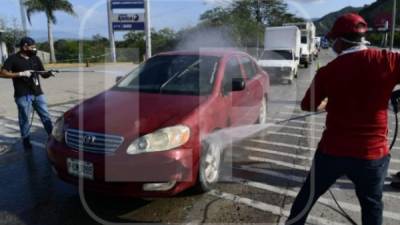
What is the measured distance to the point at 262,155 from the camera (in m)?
5.79

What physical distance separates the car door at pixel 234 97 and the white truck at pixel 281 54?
10369 millimetres

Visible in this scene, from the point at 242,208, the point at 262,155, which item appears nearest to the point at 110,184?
the point at 242,208

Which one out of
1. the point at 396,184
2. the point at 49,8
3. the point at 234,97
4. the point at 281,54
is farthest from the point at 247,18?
the point at 396,184

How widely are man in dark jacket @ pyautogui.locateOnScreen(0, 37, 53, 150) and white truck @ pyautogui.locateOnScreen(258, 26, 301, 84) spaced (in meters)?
11.3

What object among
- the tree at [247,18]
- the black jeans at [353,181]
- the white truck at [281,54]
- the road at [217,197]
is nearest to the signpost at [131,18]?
the white truck at [281,54]

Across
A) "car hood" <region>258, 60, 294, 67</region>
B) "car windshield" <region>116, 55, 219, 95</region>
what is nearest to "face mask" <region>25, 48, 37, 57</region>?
"car windshield" <region>116, 55, 219, 95</region>

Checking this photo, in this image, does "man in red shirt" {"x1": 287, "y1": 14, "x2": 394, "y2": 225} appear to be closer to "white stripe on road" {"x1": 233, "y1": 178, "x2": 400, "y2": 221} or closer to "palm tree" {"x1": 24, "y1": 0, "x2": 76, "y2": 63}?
"white stripe on road" {"x1": 233, "y1": 178, "x2": 400, "y2": 221}

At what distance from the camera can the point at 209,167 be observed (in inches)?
172

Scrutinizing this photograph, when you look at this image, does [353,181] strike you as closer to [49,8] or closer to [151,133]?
[151,133]

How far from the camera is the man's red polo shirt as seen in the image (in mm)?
2449

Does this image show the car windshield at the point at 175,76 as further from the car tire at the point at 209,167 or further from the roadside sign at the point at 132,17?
the roadside sign at the point at 132,17

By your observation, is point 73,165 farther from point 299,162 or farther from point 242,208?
point 299,162

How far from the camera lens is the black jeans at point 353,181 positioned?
2607 millimetres

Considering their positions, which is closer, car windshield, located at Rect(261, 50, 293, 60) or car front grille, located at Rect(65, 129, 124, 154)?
car front grille, located at Rect(65, 129, 124, 154)
